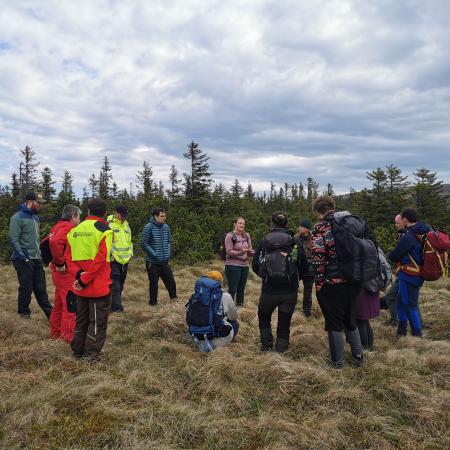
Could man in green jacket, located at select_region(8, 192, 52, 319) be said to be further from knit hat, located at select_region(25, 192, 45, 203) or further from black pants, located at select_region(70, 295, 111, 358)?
black pants, located at select_region(70, 295, 111, 358)

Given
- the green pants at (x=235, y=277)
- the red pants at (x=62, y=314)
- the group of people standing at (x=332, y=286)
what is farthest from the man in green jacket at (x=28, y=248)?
the group of people standing at (x=332, y=286)

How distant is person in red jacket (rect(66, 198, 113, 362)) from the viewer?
4508 millimetres

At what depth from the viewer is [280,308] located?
5000 mm

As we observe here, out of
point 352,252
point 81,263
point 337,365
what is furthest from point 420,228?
point 81,263

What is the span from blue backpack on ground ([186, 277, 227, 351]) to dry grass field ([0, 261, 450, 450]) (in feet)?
1.00

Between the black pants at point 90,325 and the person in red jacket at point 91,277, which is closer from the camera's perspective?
the person in red jacket at point 91,277

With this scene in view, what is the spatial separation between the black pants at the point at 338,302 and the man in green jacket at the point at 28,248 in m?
4.78

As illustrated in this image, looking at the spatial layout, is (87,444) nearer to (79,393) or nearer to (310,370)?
(79,393)

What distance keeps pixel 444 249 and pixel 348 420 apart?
3411 millimetres

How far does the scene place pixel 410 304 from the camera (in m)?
5.85

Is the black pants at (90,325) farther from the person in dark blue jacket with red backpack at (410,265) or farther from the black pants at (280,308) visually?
the person in dark blue jacket with red backpack at (410,265)

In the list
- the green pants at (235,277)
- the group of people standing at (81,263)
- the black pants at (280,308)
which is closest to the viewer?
the group of people standing at (81,263)

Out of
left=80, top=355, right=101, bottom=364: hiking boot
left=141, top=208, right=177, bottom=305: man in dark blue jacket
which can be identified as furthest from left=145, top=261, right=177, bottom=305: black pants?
left=80, top=355, right=101, bottom=364: hiking boot

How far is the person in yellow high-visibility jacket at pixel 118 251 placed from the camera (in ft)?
23.9
